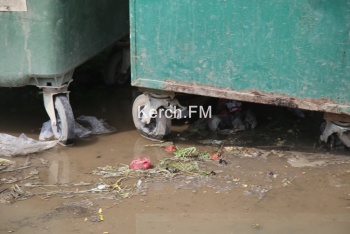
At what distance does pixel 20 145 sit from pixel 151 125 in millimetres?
1078

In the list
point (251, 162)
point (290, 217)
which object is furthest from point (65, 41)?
point (290, 217)

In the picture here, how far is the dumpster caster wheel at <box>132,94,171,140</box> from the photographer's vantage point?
458 centimetres

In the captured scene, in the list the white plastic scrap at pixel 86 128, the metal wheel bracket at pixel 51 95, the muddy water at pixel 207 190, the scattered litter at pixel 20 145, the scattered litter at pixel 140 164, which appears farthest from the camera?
the white plastic scrap at pixel 86 128

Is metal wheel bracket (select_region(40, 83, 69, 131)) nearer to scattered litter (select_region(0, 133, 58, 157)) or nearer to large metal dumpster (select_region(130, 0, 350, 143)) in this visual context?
scattered litter (select_region(0, 133, 58, 157))

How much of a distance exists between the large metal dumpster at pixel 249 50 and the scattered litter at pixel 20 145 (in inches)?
36.7

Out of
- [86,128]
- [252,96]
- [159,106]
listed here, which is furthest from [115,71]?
[252,96]

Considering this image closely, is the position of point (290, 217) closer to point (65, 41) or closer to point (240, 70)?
point (240, 70)

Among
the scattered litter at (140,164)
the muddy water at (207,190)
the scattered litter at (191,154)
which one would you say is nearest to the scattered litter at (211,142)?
the muddy water at (207,190)

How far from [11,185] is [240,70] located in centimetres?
185

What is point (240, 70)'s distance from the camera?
4129 millimetres

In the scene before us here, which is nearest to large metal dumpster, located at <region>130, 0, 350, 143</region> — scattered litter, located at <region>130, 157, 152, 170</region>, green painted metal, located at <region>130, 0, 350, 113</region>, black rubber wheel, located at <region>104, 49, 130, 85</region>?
green painted metal, located at <region>130, 0, 350, 113</region>

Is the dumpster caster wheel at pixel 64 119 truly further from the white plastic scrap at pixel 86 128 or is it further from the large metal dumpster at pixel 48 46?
the white plastic scrap at pixel 86 128

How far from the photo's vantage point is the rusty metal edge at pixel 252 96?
3.97 metres

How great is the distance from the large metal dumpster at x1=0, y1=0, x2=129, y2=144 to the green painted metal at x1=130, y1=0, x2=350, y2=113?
20.1 inches
